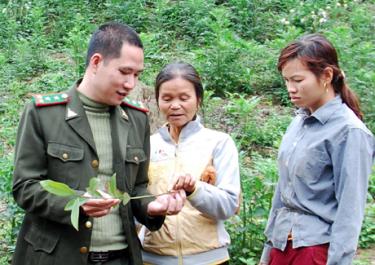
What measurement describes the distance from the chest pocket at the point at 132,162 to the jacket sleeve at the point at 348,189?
86 cm

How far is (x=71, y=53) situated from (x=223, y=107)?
2.35 m

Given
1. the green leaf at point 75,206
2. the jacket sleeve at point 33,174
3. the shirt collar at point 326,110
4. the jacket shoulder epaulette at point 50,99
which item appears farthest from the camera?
the shirt collar at point 326,110

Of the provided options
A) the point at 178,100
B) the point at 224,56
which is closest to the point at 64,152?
the point at 178,100

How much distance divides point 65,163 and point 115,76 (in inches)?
16.5

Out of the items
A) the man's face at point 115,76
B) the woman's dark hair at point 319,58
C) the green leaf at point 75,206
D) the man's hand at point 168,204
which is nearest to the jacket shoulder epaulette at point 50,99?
the man's face at point 115,76

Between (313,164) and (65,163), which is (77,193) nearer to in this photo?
(65,163)

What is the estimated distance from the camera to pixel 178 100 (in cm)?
321

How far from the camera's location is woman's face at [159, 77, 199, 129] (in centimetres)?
320

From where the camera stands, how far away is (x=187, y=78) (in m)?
3.23

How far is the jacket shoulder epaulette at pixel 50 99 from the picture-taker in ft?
9.26

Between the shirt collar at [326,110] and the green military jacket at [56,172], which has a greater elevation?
the shirt collar at [326,110]

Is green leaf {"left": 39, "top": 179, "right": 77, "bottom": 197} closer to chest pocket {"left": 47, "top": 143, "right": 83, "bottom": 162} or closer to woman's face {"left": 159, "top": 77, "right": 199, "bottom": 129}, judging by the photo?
chest pocket {"left": 47, "top": 143, "right": 83, "bottom": 162}

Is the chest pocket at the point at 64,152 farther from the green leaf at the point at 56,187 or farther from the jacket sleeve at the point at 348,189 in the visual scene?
the jacket sleeve at the point at 348,189

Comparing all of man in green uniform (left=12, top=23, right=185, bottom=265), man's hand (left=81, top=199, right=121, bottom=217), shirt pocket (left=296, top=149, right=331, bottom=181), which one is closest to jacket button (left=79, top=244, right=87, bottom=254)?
man in green uniform (left=12, top=23, right=185, bottom=265)
